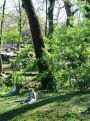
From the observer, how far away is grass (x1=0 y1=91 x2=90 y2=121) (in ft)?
30.5

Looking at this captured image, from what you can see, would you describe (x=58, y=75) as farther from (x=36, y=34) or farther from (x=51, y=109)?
(x=36, y=34)

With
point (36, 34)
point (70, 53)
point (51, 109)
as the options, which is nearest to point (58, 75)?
point (70, 53)

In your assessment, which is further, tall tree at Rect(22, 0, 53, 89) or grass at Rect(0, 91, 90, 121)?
tall tree at Rect(22, 0, 53, 89)

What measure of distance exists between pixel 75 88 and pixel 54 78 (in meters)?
0.89

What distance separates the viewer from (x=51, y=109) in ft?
32.3

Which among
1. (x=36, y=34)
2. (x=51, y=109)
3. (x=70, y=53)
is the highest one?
Answer: (x=36, y=34)

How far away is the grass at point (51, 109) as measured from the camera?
930cm

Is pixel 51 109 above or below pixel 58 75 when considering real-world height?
below

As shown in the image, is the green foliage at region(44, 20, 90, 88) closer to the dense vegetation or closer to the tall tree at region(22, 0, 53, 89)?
the dense vegetation

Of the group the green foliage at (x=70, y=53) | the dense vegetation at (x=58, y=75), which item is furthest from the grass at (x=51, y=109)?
the green foliage at (x=70, y=53)

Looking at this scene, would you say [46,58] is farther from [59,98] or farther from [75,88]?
[59,98]

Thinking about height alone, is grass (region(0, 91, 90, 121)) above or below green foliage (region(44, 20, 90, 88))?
below

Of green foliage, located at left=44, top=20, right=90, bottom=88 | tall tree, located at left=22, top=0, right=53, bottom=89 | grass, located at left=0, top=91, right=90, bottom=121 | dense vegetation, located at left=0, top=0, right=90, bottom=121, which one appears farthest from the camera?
tall tree, located at left=22, top=0, right=53, bottom=89

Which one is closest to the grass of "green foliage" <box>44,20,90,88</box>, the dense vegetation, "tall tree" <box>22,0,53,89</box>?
the dense vegetation
